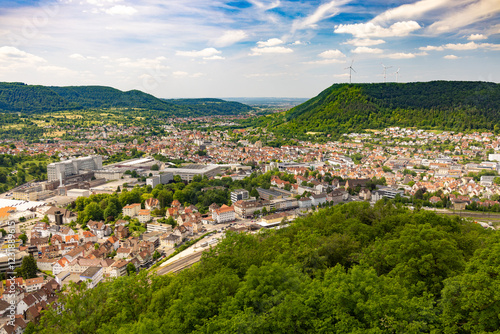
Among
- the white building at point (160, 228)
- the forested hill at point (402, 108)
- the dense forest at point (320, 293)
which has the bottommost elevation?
the white building at point (160, 228)

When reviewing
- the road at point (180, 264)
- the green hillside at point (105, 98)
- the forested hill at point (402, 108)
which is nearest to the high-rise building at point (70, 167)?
the road at point (180, 264)

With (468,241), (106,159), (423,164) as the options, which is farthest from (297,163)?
(468,241)

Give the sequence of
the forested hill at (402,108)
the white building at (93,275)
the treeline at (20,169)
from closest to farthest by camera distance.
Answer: the white building at (93,275), the treeline at (20,169), the forested hill at (402,108)

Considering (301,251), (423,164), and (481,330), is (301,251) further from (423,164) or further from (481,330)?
(423,164)

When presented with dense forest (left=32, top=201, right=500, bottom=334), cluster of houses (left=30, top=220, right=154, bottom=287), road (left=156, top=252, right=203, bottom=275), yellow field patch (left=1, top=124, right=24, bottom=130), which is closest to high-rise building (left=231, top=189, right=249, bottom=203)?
cluster of houses (left=30, top=220, right=154, bottom=287)

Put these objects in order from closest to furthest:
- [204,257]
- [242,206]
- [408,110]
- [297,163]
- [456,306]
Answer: [456,306] < [204,257] < [242,206] < [297,163] < [408,110]

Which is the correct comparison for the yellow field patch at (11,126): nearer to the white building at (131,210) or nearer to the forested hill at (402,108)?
the forested hill at (402,108)
